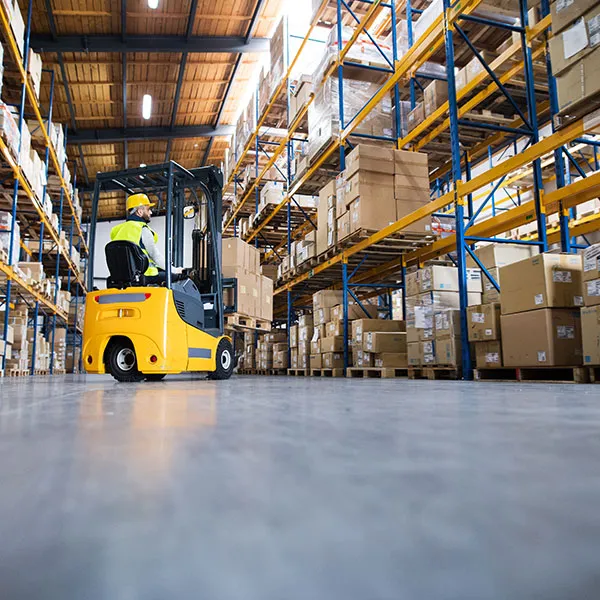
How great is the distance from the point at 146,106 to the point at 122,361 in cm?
1208

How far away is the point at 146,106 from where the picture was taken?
14.9 metres

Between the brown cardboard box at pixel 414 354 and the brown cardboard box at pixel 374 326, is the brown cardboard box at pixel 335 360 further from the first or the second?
the brown cardboard box at pixel 414 354

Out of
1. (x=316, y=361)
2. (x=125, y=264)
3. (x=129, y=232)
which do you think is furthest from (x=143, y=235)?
(x=316, y=361)

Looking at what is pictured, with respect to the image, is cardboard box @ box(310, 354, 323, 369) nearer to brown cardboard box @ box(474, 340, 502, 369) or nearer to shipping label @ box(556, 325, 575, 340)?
brown cardboard box @ box(474, 340, 502, 369)

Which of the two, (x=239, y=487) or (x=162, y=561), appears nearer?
(x=162, y=561)

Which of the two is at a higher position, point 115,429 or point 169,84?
point 169,84

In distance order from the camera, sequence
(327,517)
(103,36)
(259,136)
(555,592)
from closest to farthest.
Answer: (555,592) < (327,517) < (103,36) < (259,136)

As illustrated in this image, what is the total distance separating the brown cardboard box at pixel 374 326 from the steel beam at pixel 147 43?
8767 mm

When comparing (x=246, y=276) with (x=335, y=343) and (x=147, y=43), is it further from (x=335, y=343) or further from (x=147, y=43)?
(x=147, y=43)

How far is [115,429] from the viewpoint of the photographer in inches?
48.4

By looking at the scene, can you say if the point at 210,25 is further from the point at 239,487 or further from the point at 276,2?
the point at 239,487

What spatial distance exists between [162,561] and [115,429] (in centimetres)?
91

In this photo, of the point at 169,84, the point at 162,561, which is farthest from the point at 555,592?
the point at 169,84

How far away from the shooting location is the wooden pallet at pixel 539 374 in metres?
4.12
